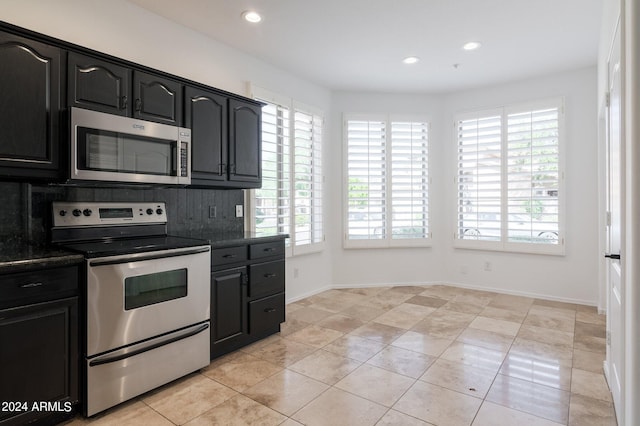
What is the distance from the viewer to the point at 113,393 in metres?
2.11

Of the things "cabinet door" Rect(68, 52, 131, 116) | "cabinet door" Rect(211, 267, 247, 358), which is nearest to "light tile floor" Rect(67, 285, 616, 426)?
"cabinet door" Rect(211, 267, 247, 358)

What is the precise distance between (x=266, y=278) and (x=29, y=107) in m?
2.04

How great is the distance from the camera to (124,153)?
245 cm

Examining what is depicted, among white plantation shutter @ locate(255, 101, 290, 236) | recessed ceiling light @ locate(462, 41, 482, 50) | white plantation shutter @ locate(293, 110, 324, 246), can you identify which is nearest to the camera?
recessed ceiling light @ locate(462, 41, 482, 50)

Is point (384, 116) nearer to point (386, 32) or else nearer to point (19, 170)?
point (386, 32)

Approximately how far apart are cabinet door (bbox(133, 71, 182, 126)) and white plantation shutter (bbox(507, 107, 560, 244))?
4011 millimetres

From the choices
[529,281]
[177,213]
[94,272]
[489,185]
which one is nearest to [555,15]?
[489,185]

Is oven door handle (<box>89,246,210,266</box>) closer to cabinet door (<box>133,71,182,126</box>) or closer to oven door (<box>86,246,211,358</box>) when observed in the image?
oven door (<box>86,246,211,358</box>)

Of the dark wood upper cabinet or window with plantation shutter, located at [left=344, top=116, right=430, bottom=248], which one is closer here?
the dark wood upper cabinet

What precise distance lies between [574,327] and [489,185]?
6.50ft

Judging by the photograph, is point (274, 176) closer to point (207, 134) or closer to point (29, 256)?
point (207, 134)

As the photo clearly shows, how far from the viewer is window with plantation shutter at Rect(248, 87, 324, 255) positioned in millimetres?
3873

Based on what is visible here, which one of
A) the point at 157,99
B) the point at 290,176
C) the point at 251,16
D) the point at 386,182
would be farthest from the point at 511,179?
the point at 157,99

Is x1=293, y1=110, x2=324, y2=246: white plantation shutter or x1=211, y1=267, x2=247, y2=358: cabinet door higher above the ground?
x1=293, y1=110, x2=324, y2=246: white plantation shutter
